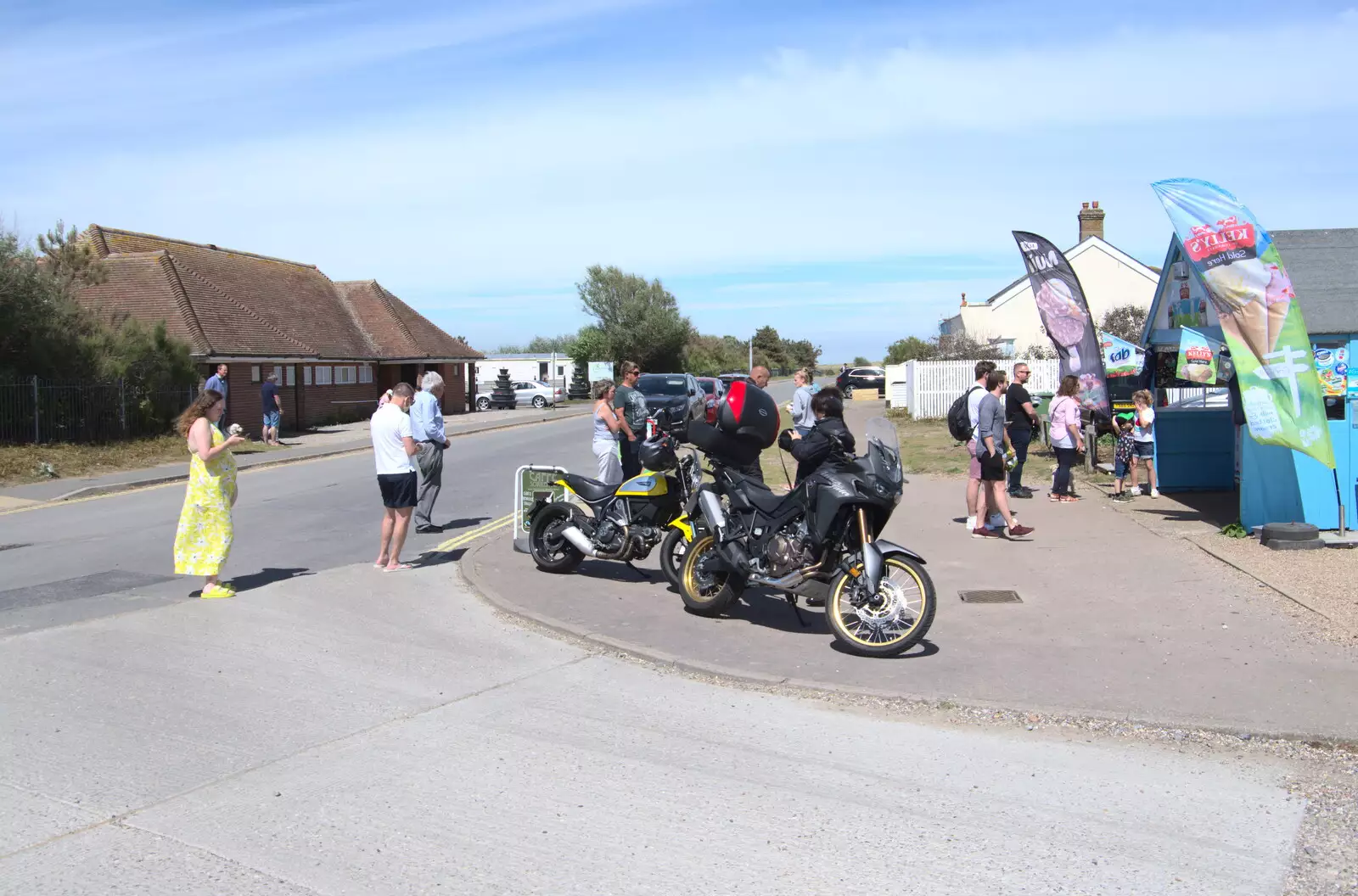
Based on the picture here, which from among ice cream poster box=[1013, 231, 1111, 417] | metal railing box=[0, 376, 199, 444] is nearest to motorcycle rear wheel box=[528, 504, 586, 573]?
ice cream poster box=[1013, 231, 1111, 417]

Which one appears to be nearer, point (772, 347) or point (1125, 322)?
point (1125, 322)

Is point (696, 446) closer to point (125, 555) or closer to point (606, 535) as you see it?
point (606, 535)

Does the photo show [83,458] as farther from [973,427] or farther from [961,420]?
[973,427]

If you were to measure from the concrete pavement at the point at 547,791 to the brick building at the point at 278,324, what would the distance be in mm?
23155

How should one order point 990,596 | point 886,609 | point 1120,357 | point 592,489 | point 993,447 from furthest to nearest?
1. point 1120,357
2. point 993,447
3. point 592,489
4. point 990,596
5. point 886,609

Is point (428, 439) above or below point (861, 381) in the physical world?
below

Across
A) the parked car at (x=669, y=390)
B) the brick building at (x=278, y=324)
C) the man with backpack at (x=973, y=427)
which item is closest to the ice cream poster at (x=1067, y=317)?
the man with backpack at (x=973, y=427)

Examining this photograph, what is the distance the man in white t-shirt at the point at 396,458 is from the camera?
982 cm

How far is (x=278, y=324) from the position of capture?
3606 cm

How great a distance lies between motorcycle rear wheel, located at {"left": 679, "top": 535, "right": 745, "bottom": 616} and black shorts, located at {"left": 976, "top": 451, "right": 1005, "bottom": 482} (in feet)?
14.0

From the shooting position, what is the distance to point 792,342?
13275cm

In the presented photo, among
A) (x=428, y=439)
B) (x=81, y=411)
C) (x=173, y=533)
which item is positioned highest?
(x=81, y=411)

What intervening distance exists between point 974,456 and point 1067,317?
6.46 m

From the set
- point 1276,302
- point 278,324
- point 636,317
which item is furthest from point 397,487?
point 636,317
